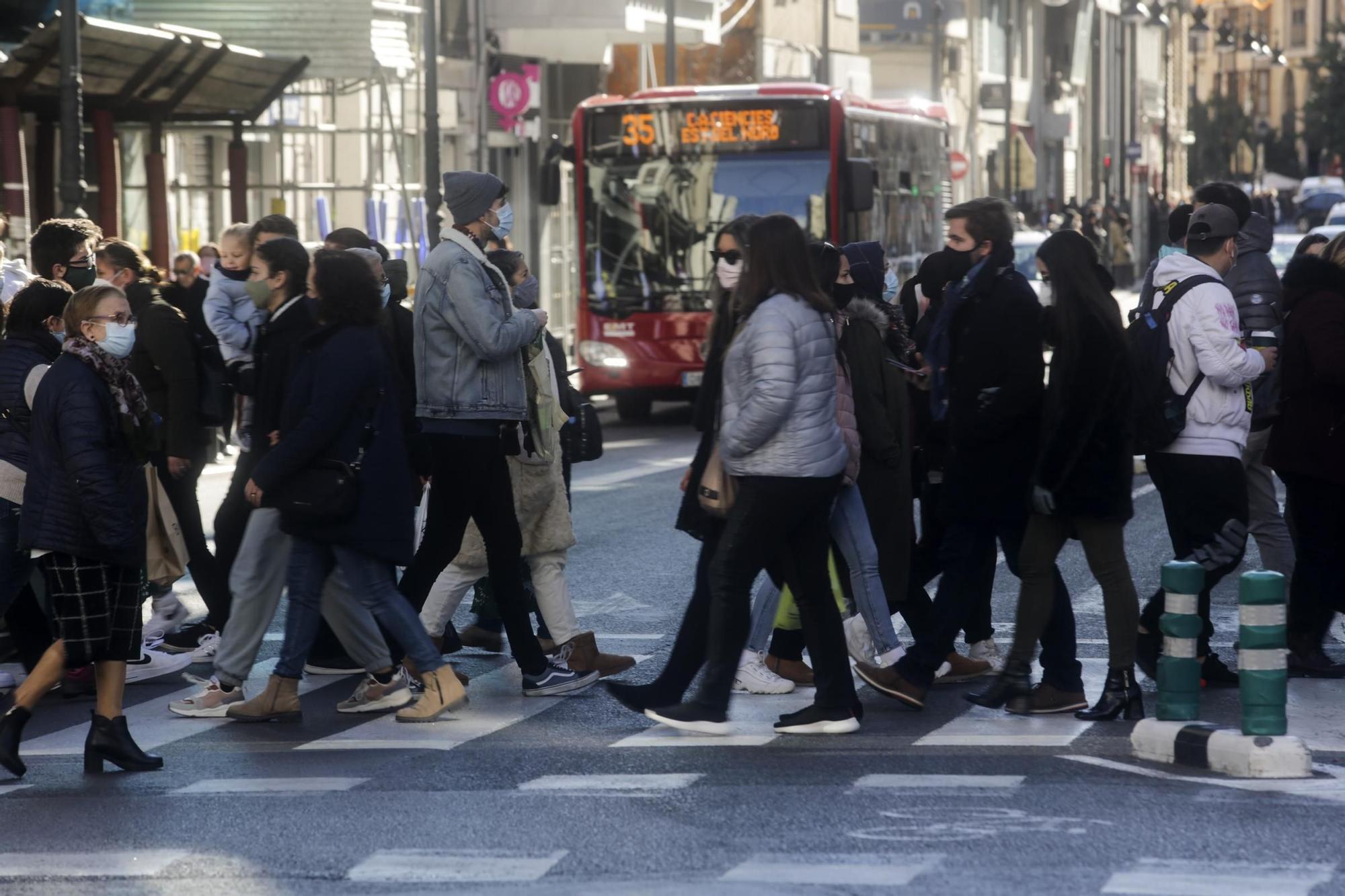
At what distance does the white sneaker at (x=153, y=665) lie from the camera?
9453mm

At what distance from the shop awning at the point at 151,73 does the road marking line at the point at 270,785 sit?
38.4ft

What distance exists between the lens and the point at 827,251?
27.8 ft

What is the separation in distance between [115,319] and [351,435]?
0.92 metres

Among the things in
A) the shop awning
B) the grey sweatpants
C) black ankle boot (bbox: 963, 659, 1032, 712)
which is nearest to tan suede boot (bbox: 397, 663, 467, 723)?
the grey sweatpants

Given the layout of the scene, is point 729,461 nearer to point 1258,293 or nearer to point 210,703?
point 210,703

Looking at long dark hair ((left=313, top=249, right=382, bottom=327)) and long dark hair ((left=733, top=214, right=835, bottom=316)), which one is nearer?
long dark hair ((left=733, top=214, right=835, bottom=316))

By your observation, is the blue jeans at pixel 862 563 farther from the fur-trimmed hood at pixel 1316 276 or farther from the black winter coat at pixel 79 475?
the black winter coat at pixel 79 475

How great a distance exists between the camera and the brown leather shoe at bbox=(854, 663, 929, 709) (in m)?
8.39

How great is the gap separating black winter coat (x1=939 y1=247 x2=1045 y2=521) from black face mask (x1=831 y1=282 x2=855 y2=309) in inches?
22.8

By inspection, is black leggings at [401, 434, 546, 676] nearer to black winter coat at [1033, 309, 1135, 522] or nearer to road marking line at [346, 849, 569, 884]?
black winter coat at [1033, 309, 1135, 522]

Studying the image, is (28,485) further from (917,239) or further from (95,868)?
(917,239)

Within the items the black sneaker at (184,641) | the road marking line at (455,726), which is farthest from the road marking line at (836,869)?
the black sneaker at (184,641)

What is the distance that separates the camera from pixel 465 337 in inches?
336

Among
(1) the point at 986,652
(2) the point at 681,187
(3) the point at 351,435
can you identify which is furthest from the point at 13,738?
(2) the point at 681,187
